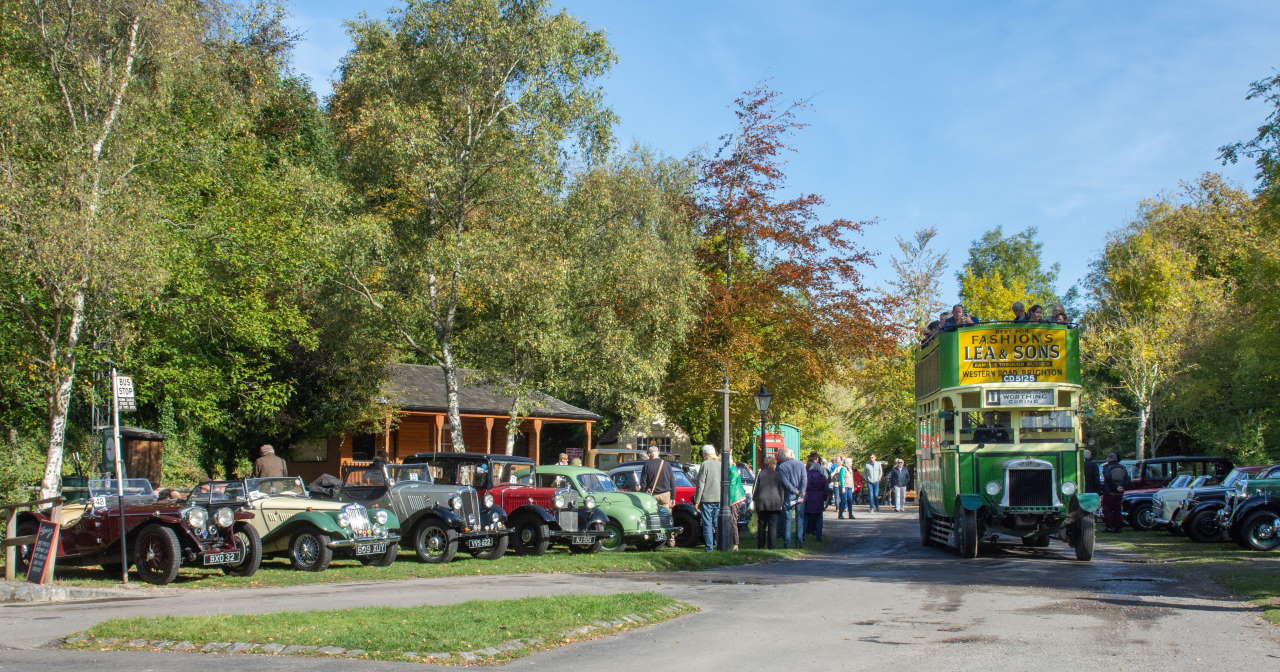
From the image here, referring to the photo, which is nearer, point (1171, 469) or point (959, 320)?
point (959, 320)

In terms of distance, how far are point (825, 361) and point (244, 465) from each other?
1809 centimetres

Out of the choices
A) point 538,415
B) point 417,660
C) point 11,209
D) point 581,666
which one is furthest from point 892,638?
point 538,415

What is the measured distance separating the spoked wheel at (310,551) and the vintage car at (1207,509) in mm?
17002

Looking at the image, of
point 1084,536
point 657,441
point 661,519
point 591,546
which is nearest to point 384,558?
point 591,546

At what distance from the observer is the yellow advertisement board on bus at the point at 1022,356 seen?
692 inches

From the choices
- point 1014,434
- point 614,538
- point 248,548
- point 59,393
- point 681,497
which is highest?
point 59,393

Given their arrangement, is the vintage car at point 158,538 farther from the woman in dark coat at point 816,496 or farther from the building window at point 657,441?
the building window at point 657,441

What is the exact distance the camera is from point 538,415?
38688 mm

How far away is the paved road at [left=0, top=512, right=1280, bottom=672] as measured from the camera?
8.16 meters

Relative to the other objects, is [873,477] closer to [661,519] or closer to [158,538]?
[661,519]

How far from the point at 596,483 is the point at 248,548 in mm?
6742

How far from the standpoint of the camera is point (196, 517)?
13844mm

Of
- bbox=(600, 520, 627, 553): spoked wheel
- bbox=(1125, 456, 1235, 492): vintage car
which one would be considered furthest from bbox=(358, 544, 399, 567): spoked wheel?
bbox=(1125, 456, 1235, 492): vintage car

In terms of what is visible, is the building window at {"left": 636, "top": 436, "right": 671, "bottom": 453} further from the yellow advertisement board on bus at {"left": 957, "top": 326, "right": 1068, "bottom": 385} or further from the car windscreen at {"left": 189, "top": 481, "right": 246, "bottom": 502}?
the car windscreen at {"left": 189, "top": 481, "right": 246, "bottom": 502}
